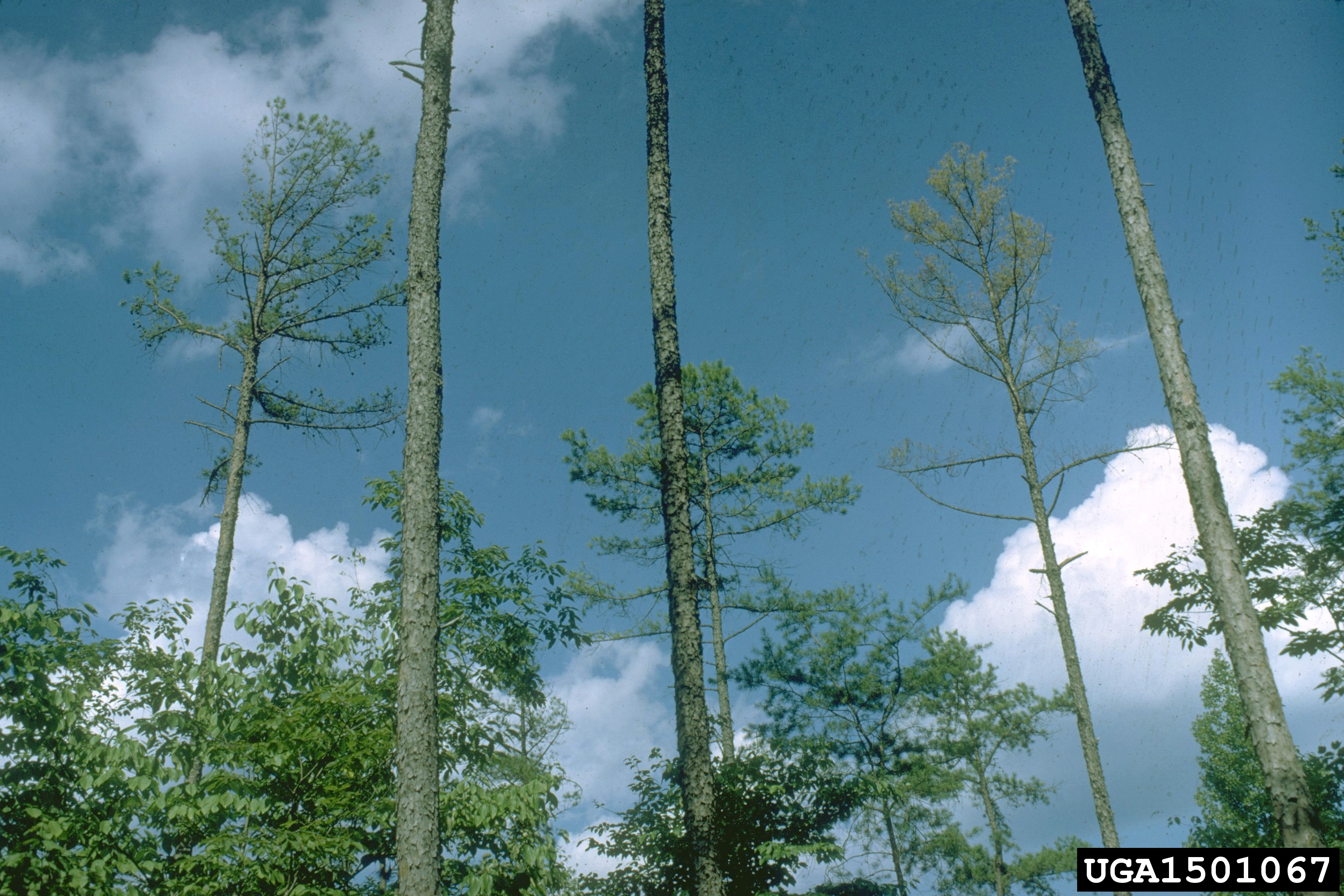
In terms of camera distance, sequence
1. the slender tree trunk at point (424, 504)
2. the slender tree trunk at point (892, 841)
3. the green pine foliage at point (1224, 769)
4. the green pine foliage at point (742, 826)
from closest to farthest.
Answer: the slender tree trunk at point (424, 504)
the green pine foliage at point (742, 826)
the slender tree trunk at point (892, 841)
the green pine foliage at point (1224, 769)

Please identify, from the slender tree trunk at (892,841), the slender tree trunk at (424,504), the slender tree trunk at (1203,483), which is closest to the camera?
the slender tree trunk at (1203,483)

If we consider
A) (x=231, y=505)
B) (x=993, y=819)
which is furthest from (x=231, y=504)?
(x=993, y=819)

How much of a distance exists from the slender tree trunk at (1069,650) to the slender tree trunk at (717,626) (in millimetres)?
5310

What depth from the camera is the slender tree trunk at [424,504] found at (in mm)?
6203

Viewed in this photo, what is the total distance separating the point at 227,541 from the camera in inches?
487

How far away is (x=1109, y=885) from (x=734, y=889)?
4547 mm

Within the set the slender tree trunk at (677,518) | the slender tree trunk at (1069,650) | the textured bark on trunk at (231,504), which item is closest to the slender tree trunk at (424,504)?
the slender tree trunk at (677,518)

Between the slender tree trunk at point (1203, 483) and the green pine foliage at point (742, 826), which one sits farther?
the green pine foliage at point (742, 826)

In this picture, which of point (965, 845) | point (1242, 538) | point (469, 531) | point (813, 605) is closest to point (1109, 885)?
point (469, 531)

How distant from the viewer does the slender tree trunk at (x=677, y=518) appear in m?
6.41

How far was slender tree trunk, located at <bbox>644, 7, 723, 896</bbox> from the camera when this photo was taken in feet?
21.0

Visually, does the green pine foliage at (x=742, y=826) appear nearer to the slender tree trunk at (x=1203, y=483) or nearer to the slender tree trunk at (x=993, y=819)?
the slender tree trunk at (x=1203, y=483)

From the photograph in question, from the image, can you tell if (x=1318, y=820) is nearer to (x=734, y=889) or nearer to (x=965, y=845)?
(x=734, y=889)

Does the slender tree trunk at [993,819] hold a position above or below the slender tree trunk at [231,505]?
below
